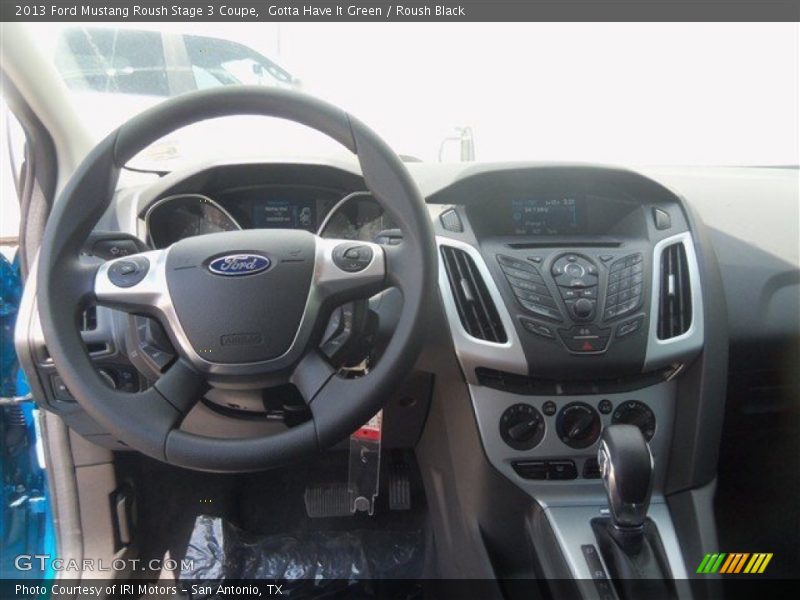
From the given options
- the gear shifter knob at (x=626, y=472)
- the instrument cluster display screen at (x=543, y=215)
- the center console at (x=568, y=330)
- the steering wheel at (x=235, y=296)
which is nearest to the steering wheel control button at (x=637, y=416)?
the center console at (x=568, y=330)

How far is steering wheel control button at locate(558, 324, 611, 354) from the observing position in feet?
4.02

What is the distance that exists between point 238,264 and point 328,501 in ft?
3.20

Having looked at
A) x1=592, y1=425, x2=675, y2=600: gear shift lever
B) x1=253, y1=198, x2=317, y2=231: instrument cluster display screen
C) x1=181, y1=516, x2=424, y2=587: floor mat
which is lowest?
x1=181, y1=516, x2=424, y2=587: floor mat

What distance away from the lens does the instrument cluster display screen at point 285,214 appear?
1.33 meters

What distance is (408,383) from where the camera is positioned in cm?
136

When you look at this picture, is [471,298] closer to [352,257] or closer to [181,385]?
[352,257]

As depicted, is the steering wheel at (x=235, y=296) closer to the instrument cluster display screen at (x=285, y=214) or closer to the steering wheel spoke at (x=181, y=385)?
the steering wheel spoke at (x=181, y=385)

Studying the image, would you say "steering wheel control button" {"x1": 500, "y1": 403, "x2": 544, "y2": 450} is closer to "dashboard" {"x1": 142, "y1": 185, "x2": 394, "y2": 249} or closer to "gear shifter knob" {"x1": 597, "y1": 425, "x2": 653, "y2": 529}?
"gear shifter knob" {"x1": 597, "y1": 425, "x2": 653, "y2": 529}

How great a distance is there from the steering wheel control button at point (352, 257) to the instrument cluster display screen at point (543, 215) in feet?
1.61

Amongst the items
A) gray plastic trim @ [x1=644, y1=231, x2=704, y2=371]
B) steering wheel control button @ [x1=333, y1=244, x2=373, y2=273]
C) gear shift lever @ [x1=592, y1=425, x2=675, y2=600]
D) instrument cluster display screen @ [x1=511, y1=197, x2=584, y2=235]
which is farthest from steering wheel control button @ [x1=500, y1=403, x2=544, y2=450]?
steering wheel control button @ [x1=333, y1=244, x2=373, y2=273]

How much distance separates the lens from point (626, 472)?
3.58 ft

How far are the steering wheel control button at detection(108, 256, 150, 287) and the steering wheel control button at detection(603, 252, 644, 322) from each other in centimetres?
86

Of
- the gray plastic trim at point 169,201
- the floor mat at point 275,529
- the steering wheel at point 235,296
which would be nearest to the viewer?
the steering wheel at point 235,296
